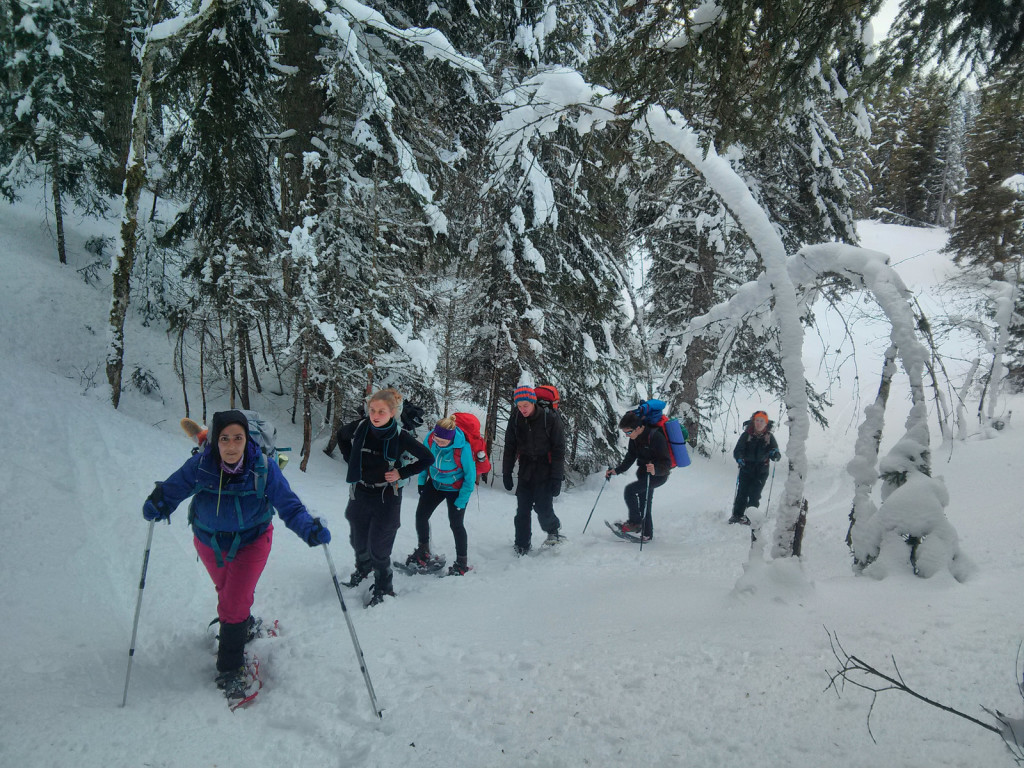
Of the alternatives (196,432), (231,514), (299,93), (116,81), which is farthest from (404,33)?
(116,81)

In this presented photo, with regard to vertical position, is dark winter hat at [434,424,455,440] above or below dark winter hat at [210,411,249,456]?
below

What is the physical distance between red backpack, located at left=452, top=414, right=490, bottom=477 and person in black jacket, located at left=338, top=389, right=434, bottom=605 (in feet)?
2.96

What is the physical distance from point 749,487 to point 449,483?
5422 mm

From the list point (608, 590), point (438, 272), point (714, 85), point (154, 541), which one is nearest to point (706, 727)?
point (608, 590)

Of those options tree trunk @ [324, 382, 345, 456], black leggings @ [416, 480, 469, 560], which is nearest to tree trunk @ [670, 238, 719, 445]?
black leggings @ [416, 480, 469, 560]

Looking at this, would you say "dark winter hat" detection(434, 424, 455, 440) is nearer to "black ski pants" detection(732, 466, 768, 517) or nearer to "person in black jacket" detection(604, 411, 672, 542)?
"person in black jacket" detection(604, 411, 672, 542)

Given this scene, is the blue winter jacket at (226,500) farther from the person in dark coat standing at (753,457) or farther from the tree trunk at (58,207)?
the tree trunk at (58,207)

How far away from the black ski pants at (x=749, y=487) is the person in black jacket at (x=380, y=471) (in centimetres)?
589

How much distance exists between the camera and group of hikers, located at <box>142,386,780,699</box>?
3.62 meters

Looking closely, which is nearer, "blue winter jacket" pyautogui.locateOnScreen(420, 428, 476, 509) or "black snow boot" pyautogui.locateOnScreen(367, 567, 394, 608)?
"black snow boot" pyautogui.locateOnScreen(367, 567, 394, 608)

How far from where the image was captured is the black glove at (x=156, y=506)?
3568 mm

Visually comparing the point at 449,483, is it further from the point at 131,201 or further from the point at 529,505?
the point at 131,201

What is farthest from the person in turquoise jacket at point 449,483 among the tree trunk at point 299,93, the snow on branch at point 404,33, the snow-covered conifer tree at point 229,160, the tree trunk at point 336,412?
the snow-covered conifer tree at point 229,160

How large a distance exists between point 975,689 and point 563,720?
222 cm
